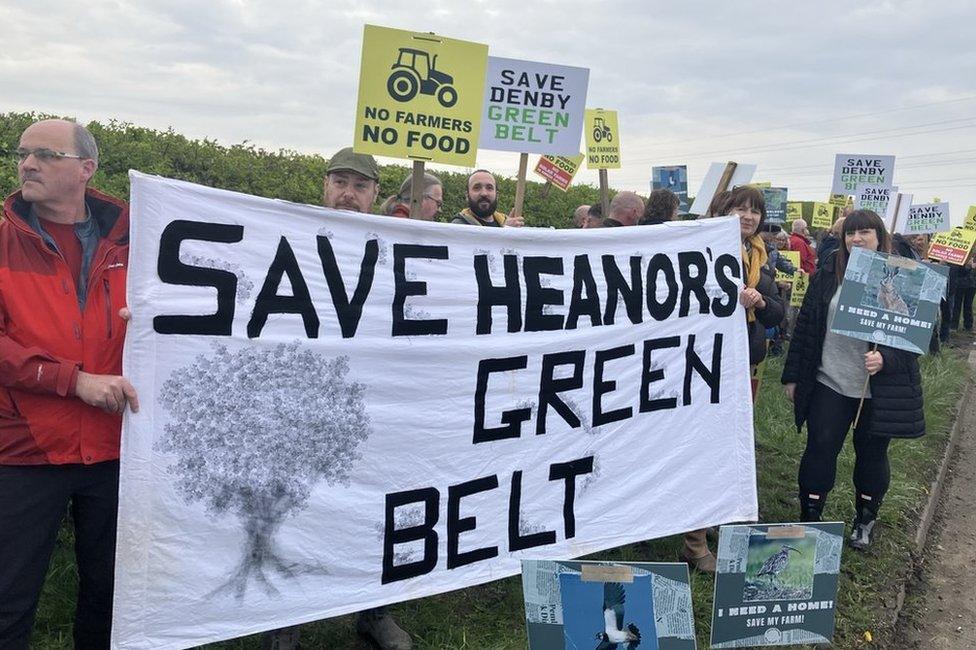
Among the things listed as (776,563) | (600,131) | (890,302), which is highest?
(600,131)

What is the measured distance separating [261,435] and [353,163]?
123 centimetres

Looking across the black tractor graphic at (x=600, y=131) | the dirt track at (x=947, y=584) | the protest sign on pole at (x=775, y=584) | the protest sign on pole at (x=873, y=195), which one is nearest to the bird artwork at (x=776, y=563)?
the protest sign on pole at (x=775, y=584)

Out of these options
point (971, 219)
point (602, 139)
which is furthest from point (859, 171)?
point (971, 219)

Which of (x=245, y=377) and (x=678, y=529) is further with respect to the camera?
(x=678, y=529)

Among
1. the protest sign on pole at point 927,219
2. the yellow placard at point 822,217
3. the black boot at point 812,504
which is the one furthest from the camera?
the yellow placard at point 822,217

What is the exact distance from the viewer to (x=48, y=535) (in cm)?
251

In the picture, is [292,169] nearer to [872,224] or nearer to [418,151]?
[418,151]

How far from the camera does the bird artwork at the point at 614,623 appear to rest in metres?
2.71

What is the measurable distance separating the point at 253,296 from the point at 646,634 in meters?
1.77

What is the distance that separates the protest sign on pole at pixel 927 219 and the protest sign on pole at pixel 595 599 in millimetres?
10313

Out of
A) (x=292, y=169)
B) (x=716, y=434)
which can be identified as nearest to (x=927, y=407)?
(x=716, y=434)

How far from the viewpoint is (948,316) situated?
1333 cm

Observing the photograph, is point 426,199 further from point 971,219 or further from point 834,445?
point 971,219

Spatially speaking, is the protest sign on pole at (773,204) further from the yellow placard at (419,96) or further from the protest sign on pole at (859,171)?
the yellow placard at (419,96)
